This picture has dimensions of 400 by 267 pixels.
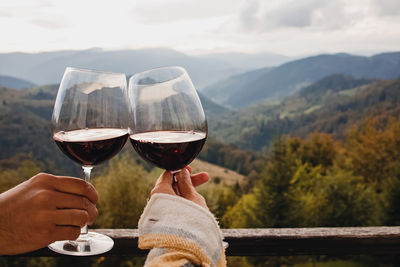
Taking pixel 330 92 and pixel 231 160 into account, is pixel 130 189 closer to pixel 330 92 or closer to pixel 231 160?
pixel 231 160

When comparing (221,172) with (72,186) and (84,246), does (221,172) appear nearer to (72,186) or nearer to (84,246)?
(84,246)

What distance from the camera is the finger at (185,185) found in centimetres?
122

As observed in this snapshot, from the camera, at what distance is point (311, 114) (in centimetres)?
13425

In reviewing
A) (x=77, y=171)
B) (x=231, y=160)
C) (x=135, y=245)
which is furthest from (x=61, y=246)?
(x=231, y=160)

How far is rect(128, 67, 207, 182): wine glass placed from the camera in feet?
4.03

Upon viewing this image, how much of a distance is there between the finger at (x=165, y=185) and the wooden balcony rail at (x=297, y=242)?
495mm

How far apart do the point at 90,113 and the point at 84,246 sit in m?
0.55

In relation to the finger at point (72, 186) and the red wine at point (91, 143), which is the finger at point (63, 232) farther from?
the red wine at point (91, 143)

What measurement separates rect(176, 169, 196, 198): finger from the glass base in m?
0.44

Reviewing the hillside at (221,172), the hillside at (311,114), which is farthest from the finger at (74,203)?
the hillside at (311,114)

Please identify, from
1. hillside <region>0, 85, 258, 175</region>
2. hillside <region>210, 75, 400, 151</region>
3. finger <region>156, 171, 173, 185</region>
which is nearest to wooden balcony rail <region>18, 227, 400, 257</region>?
finger <region>156, 171, 173, 185</region>

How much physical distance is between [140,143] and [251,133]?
133 m

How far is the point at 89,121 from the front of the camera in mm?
1235

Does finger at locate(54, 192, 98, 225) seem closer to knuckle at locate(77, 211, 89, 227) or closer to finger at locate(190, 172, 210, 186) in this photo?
knuckle at locate(77, 211, 89, 227)
